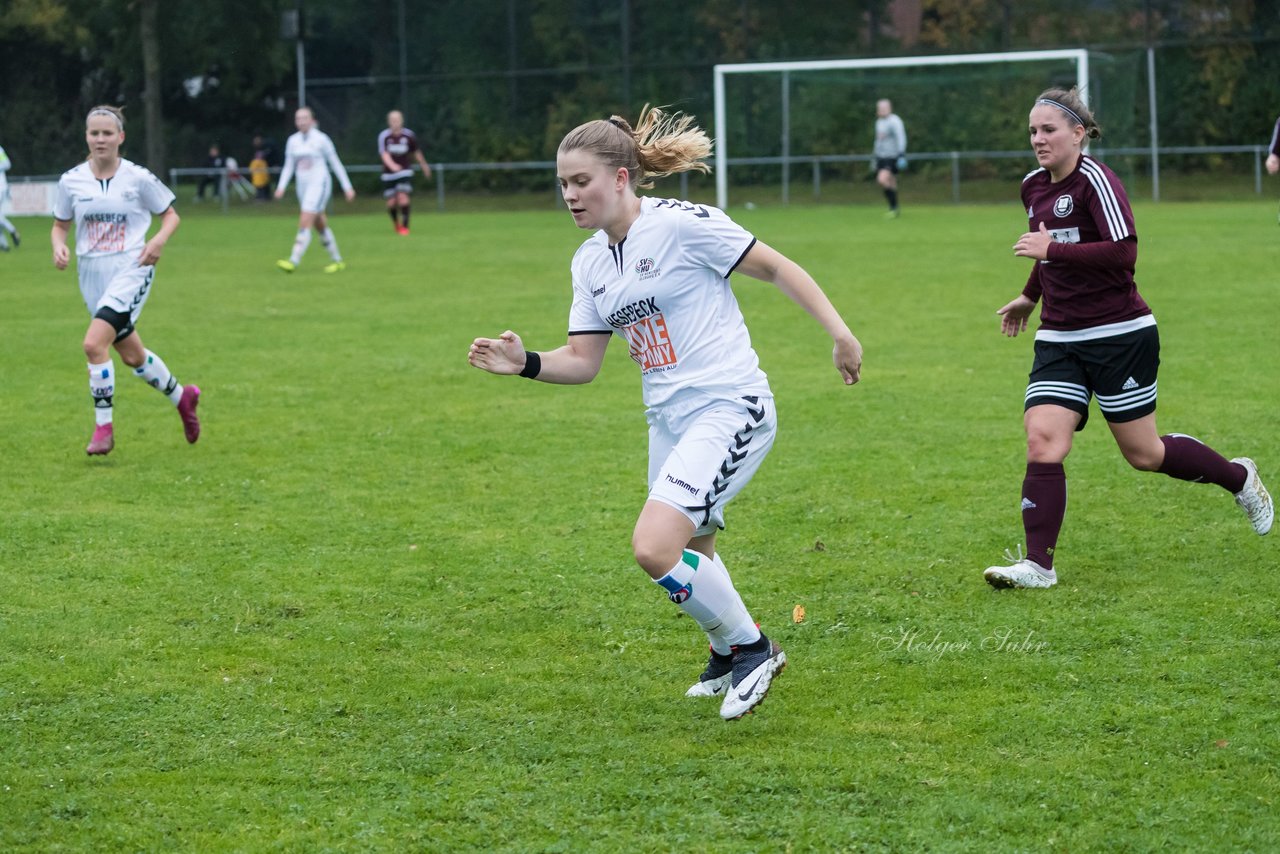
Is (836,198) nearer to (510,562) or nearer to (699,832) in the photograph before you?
(510,562)

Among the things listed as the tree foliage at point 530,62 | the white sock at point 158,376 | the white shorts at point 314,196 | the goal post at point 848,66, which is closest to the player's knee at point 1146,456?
the white sock at point 158,376

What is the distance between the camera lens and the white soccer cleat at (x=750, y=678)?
4.64 meters

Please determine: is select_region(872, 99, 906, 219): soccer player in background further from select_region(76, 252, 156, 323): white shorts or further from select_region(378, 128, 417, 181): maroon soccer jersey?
select_region(76, 252, 156, 323): white shorts

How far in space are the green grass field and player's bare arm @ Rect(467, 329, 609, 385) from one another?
101cm

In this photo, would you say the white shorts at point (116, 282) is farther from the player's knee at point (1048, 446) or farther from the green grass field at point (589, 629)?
the player's knee at point (1048, 446)

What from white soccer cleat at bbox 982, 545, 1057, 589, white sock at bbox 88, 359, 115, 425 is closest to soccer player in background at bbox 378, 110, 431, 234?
white sock at bbox 88, 359, 115, 425

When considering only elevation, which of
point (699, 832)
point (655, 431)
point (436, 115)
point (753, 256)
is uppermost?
point (436, 115)

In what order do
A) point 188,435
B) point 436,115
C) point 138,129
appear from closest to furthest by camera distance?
1. point 188,435
2. point 436,115
3. point 138,129

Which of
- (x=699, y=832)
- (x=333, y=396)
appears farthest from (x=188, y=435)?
(x=699, y=832)

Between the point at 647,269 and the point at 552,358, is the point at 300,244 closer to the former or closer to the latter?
the point at 552,358

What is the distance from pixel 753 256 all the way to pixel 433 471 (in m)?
4.14

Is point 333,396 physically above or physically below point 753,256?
below

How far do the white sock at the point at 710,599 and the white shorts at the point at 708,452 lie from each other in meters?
0.13

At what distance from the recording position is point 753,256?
15.7 ft
